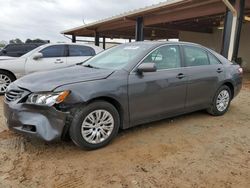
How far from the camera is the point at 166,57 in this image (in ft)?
14.4

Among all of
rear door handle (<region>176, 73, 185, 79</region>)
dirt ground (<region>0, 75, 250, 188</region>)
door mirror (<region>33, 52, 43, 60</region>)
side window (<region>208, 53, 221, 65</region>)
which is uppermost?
side window (<region>208, 53, 221, 65</region>)

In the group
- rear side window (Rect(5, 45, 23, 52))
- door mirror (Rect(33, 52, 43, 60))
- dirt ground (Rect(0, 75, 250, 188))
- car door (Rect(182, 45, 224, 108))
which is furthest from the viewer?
rear side window (Rect(5, 45, 23, 52))

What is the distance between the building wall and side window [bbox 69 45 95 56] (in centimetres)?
1153

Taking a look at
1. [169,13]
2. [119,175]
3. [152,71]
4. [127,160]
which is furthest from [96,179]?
[169,13]

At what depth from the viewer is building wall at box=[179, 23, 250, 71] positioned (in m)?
16.2

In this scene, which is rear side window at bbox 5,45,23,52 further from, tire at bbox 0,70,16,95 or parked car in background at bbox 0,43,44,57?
tire at bbox 0,70,16,95

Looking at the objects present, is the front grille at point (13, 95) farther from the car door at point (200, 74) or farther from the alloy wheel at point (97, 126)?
the car door at point (200, 74)

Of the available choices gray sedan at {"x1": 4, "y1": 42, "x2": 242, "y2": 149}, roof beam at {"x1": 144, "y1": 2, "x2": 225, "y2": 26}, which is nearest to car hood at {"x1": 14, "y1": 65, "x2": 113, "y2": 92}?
gray sedan at {"x1": 4, "y1": 42, "x2": 242, "y2": 149}

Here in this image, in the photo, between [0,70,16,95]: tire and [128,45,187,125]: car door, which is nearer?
[128,45,187,125]: car door

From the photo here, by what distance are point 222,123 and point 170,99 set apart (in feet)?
4.18

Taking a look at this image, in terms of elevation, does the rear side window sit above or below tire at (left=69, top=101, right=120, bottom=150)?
above

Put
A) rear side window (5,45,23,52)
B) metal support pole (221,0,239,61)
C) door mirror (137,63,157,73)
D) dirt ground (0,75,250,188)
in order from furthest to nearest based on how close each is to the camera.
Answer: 1. metal support pole (221,0,239,61)
2. rear side window (5,45,23,52)
3. door mirror (137,63,157,73)
4. dirt ground (0,75,250,188)

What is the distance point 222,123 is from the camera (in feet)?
15.9

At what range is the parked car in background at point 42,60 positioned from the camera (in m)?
7.28
